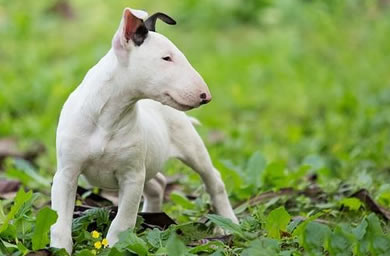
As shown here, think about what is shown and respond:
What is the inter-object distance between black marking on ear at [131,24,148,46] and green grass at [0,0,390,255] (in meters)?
0.81

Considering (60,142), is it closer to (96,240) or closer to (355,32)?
(96,240)

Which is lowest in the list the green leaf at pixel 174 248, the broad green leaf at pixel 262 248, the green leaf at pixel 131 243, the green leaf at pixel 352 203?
the green leaf at pixel 352 203

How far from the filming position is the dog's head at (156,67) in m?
3.66

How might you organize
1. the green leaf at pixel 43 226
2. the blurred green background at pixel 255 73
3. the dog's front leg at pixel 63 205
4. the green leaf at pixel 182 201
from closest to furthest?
1. the green leaf at pixel 43 226
2. the dog's front leg at pixel 63 205
3. the green leaf at pixel 182 201
4. the blurred green background at pixel 255 73

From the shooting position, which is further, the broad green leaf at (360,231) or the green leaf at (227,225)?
the green leaf at (227,225)

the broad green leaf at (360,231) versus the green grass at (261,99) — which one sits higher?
the broad green leaf at (360,231)

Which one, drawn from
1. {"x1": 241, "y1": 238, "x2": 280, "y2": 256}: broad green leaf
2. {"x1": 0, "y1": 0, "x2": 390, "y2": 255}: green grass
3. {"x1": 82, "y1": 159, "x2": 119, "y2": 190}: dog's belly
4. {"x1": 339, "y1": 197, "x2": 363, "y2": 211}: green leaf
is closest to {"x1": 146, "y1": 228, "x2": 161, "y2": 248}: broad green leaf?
{"x1": 0, "y1": 0, "x2": 390, "y2": 255}: green grass

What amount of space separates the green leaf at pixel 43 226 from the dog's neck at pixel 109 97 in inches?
16.6

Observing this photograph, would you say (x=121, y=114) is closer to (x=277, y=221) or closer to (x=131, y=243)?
(x=131, y=243)

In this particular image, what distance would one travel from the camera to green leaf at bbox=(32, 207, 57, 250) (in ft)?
12.4

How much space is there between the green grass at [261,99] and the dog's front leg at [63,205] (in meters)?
0.17

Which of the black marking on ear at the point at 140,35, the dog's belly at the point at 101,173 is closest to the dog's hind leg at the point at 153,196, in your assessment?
the dog's belly at the point at 101,173

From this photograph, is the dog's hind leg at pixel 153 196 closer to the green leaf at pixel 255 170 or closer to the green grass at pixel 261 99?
the green grass at pixel 261 99

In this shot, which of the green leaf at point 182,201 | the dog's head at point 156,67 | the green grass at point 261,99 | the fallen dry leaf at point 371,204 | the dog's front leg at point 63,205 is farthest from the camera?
the green leaf at point 182,201
